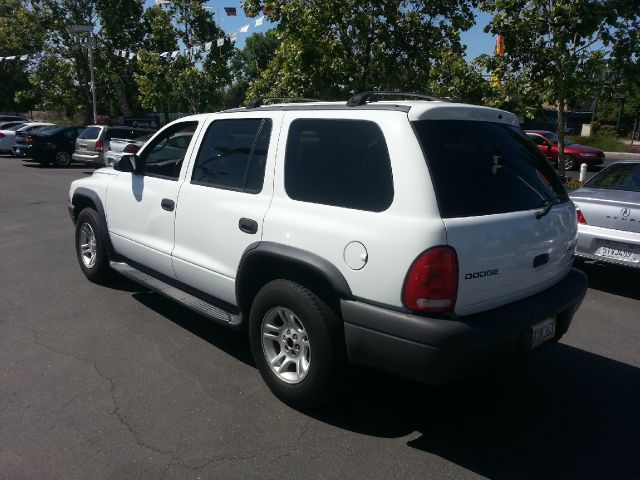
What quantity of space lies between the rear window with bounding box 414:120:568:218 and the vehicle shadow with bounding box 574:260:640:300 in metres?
3.04

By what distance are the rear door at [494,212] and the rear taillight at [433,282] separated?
55mm

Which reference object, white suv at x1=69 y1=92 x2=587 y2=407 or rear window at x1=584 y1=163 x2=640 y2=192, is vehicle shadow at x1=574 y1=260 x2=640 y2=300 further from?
white suv at x1=69 y1=92 x2=587 y2=407

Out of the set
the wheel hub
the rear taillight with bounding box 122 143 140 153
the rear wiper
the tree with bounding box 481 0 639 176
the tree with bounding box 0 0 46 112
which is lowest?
the wheel hub

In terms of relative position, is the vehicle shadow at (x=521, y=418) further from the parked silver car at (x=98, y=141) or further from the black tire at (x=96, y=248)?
the parked silver car at (x=98, y=141)

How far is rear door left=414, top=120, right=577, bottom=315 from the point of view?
2924 mm

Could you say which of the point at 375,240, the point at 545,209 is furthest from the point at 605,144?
the point at 375,240

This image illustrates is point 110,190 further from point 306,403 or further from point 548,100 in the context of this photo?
point 548,100

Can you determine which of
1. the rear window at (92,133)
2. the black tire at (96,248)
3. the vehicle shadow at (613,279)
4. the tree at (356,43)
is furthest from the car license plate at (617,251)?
the rear window at (92,133)

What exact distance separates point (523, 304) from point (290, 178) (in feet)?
5.24

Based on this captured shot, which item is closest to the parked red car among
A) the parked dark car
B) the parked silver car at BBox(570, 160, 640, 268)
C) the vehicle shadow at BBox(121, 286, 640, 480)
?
the parked silver car at BBox(570, 160, 640, 268)

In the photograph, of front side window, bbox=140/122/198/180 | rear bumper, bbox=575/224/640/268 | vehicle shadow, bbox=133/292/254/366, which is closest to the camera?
vehicle shadow, bbox=133/292/254/366

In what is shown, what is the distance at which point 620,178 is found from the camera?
22.3ft

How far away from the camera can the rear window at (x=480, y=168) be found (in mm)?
2996

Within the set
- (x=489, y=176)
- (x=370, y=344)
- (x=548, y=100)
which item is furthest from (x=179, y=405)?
(x=548, y=100)
